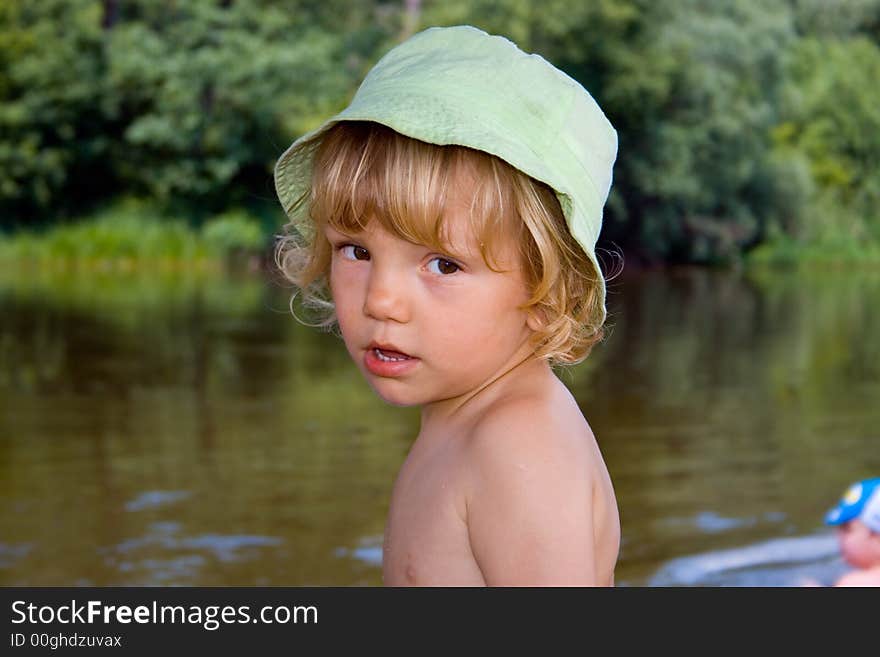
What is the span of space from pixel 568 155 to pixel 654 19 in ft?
63.3

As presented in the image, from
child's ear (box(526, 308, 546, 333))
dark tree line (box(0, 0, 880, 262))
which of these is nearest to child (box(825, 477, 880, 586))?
child's ear (box(526, 308, 546, 333))

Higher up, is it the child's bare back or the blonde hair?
the blonde hair

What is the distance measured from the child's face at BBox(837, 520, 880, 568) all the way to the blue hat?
0.05ft

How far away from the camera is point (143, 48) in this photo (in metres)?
19.1

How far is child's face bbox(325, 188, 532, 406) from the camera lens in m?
1.31

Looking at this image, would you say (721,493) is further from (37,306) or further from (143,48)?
(143,48)

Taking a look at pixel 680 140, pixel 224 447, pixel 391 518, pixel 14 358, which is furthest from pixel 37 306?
pixel 680 140

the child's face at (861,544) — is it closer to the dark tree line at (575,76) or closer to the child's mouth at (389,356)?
the child's mouth at (389,356)

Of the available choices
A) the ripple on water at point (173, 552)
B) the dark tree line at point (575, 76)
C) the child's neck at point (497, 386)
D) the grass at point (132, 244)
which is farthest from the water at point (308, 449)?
the dark tree line at point (575, 76)

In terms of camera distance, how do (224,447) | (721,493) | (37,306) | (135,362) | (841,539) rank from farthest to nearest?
(37,306) < (135,362) < (224,447) < (721,493) < (841,539)

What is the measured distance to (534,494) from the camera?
4.07 feet

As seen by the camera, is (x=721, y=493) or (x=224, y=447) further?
(x=224, y=447)

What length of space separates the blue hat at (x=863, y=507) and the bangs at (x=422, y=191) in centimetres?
192

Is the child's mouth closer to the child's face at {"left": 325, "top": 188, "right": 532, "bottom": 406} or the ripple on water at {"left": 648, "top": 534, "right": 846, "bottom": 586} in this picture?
the child's face at {"left": 325, "top": 188, "right": 532, "bottom": 406}
